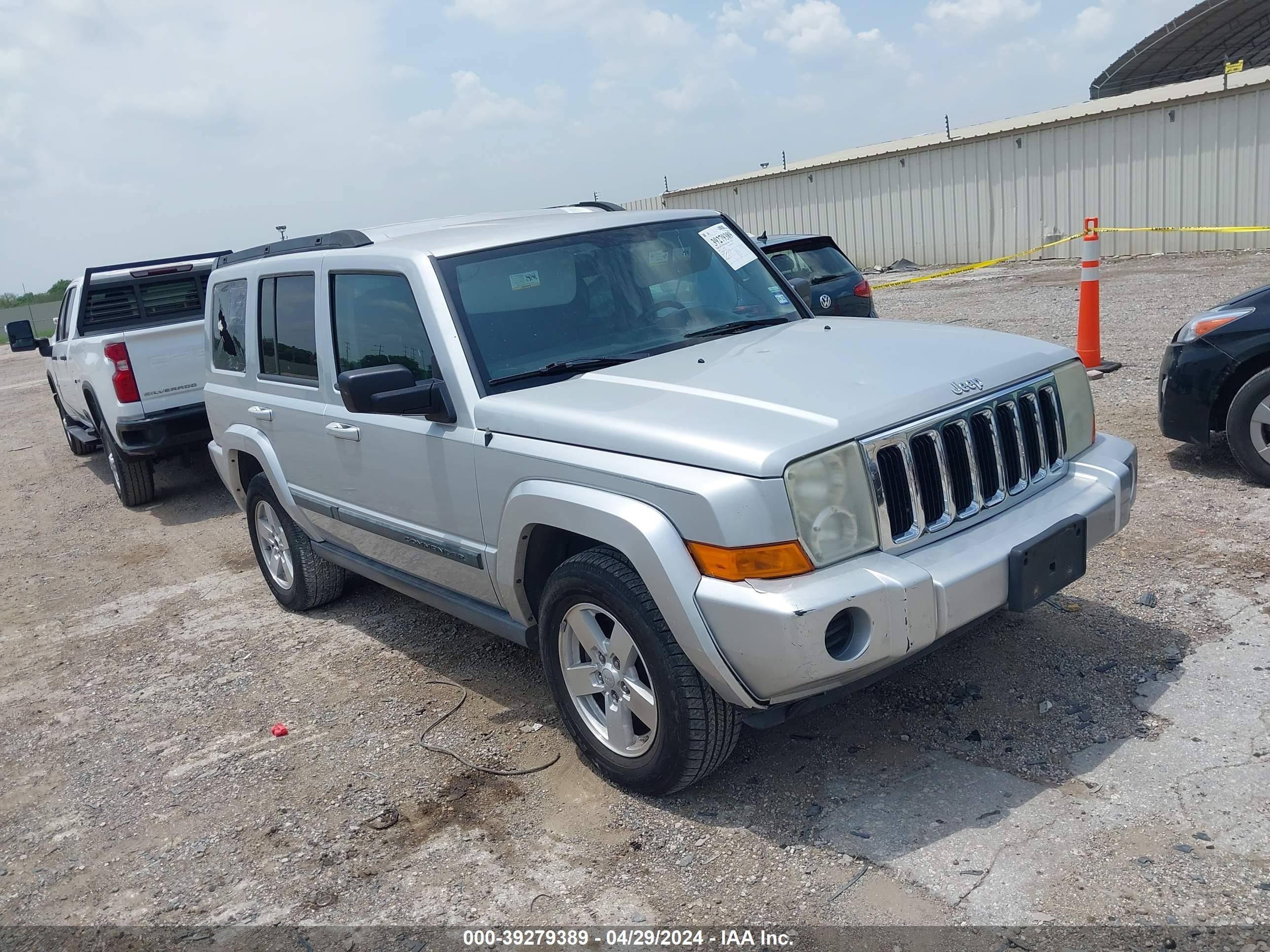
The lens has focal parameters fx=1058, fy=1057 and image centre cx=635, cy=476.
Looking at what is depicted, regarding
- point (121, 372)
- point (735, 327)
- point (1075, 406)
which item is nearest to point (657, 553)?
point (735, 327)

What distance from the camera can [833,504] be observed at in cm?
315

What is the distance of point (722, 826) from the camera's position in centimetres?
347

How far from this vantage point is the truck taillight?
8.95m

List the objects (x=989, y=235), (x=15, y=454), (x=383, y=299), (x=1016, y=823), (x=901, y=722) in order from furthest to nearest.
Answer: (x=989, y=235) < (x=15, y=454) < (x=383, y=299) < (x=901, y=722) < (x=1016, y=823)

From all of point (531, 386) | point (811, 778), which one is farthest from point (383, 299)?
point (811, 778)

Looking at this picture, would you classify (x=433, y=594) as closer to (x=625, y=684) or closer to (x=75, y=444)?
(x=625, y=684)

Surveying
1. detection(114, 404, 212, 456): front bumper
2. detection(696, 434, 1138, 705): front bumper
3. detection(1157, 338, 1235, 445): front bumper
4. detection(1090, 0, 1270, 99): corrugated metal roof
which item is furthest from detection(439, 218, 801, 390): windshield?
detection(1090, 0, 1270, 99): corrugated metal roof

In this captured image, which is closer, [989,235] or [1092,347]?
[1092,347]

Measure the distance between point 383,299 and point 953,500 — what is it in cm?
251

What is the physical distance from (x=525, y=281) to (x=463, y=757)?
1.92 metres

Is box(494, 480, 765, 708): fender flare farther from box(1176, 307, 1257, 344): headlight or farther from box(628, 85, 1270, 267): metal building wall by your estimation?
box(628, 85, 1270, 267): metal building wall

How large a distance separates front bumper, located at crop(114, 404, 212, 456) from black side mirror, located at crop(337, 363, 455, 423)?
5725 millimetres

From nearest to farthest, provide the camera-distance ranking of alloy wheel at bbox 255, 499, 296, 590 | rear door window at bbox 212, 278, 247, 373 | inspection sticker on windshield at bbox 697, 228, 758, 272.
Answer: inspection sticker on windshield at bbox 697, 228, 758, 272, rear door window at bbox 212, 278, 247, 373, alloy wheel at bbox 255, 499, 296, 590

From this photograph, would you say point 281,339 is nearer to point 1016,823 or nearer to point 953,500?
point 953,500
